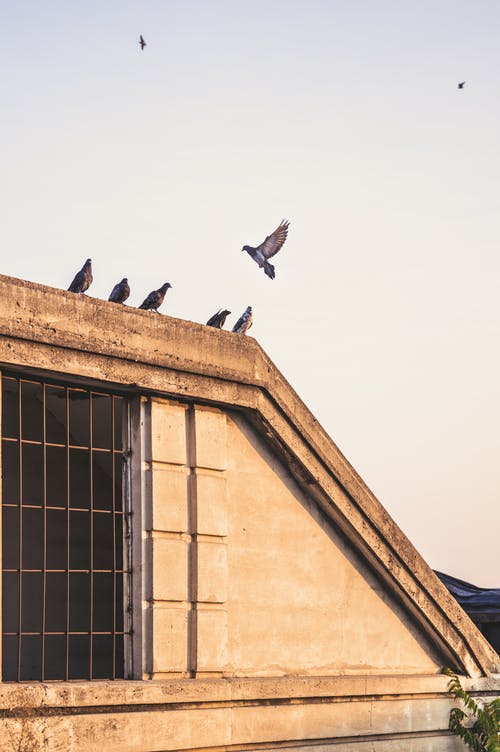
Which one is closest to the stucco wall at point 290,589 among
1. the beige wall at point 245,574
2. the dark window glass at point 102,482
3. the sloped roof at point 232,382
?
the beige wall at point 245,574

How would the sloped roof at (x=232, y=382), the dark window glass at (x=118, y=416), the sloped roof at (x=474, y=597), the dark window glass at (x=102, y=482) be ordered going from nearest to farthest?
the sloped roof at (x=232, y=382)
the dark window glass at (x=118, y=416)
the dark window glass at (x=102, y=482)
the sloped roof at (x=474, y=597)

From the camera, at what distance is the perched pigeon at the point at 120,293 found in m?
12.0

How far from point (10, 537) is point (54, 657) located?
158 cm

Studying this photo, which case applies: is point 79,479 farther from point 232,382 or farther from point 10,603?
point 232,382

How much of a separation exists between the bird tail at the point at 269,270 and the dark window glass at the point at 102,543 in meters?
3.33

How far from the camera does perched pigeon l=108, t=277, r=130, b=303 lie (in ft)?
39.4

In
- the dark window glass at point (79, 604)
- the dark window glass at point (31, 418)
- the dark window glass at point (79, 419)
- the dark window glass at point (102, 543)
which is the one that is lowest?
the dark window glass at point (79, 604)

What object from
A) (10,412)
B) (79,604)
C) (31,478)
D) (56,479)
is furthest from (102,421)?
(79,604)

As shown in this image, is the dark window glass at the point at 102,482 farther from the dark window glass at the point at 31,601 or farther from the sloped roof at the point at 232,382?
the sloped roof at the point at 232,382

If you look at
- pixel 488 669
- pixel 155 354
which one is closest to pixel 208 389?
pixel 155 354

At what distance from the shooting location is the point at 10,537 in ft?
50.0

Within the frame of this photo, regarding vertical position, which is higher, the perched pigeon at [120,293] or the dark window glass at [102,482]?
the perched pigeon at [120,293]

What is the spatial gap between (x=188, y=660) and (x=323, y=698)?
1.63m

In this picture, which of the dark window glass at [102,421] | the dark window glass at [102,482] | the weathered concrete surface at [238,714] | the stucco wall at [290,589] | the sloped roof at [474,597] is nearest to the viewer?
the weathered concrete surface at [238,714]
